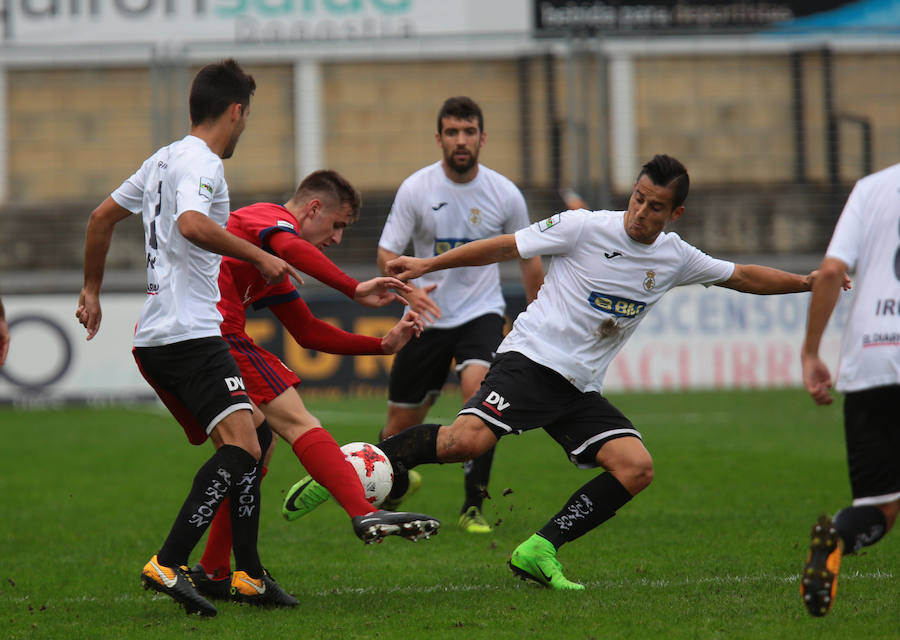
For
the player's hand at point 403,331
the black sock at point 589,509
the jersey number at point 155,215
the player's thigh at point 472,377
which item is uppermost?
the jersey number at point 155,215

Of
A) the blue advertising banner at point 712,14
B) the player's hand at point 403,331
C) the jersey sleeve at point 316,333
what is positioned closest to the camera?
the player's hand at point 403,331

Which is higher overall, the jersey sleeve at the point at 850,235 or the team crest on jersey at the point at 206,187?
the team crest on jersey at the point at 206,187

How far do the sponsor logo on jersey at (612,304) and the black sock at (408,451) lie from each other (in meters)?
0.97

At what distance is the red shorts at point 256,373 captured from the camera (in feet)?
18.5

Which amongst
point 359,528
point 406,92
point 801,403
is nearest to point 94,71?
point 406,92

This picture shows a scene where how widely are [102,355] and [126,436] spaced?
340cm

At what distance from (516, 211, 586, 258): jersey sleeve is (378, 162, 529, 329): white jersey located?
2.13 meters

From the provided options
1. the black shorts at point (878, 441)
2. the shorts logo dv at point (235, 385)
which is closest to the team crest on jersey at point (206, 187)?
the shorts logo dv at point (235, 385)

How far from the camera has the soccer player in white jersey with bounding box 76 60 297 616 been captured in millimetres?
4980

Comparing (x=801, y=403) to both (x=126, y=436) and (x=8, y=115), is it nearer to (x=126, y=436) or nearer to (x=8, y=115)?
(x=126, y=436)

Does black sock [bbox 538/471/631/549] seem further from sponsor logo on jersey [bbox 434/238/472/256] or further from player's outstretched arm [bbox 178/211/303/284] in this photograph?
sponsor logo on jersey [bbox 434/238/472/256]

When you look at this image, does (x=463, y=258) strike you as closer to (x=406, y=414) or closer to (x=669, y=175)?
(x=669, y=175)

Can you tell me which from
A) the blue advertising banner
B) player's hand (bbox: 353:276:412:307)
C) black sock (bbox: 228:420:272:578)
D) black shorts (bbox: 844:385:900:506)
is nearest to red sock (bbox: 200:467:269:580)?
black sock (bbox: 228:420:272:578)

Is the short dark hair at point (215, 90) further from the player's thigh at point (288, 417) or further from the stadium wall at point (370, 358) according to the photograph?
the stadium wall at point (370, 358)
